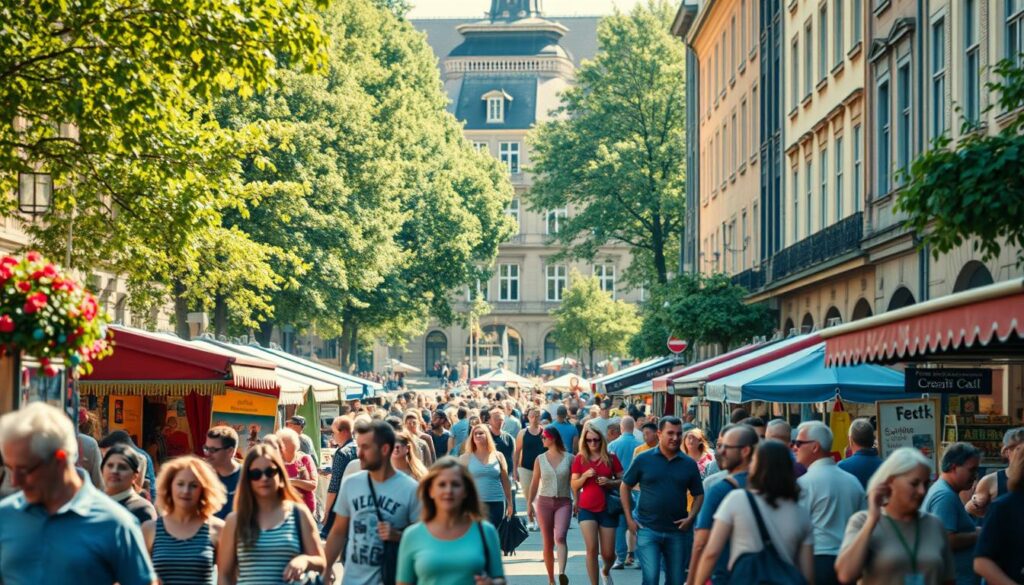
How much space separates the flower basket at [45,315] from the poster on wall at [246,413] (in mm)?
9863

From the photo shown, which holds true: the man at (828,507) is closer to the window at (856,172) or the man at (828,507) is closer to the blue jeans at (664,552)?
Result: the blue jeans at (664,552)

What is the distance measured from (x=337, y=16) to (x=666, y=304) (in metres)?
12.7

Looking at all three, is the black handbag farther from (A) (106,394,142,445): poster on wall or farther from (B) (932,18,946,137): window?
(B) (932,18,946,137): window

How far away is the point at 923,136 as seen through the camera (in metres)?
24.8

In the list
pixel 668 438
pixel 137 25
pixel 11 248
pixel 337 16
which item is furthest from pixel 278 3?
pixel 337 16

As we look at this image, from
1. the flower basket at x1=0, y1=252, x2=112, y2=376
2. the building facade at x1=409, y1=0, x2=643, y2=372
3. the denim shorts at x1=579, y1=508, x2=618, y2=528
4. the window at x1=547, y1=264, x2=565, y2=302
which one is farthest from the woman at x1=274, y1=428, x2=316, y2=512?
the window at x1=547, y1=264, x2=565, y2=302

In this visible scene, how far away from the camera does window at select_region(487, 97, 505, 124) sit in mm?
114562

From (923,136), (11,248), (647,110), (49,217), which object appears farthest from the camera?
(647,110)

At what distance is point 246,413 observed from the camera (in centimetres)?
2070

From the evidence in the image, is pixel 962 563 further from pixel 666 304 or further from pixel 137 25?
pixel 666 304

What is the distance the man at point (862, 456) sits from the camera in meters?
12.2

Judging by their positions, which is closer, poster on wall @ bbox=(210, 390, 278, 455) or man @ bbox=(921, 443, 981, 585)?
man @ bbox=(921, 443, 981, 585)

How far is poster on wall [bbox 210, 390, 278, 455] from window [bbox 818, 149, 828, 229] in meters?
15.5

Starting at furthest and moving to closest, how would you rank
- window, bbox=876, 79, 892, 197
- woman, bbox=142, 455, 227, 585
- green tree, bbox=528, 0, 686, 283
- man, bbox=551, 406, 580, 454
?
1. green tree, bbox=528, 0, 686, 283
2. window, bbox=876, 79, 892, 197
3. man, bbox=551, 406, 580, 454
4. woman, bbox=142, 455, 227, 585
